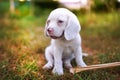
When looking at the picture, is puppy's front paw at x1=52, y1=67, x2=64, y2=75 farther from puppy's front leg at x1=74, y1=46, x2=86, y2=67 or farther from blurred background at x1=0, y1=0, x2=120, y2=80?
puppy's front leg at x1=74, y1=46, x2=86, y2=67

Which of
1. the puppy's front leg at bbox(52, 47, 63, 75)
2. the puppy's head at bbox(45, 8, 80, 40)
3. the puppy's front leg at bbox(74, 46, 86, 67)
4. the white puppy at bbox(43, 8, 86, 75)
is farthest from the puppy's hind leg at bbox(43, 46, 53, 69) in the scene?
the puppy's head at bbox(45, 8, 80, 40)

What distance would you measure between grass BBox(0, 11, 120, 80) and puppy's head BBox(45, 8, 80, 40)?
1.50 ft

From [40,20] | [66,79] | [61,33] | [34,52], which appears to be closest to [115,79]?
[66,79]

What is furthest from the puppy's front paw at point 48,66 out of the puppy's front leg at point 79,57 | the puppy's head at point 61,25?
the puppy's head at point 61,25

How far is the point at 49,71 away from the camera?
3.98 m

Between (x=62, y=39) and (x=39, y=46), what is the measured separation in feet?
4.63

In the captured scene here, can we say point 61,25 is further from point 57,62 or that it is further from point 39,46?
point 39,46

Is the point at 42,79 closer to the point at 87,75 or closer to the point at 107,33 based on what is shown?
the point at 87,75

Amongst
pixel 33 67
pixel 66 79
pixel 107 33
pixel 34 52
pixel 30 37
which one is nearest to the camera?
pixel 66 79

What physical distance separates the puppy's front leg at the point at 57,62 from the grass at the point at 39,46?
0.09 m

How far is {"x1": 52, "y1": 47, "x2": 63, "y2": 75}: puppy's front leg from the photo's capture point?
384 cm

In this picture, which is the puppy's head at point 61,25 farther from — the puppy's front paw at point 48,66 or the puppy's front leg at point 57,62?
the puppy's front paw at point 48,66

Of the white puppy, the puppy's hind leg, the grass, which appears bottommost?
the grass

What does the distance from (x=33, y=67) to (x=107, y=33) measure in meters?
2.78
